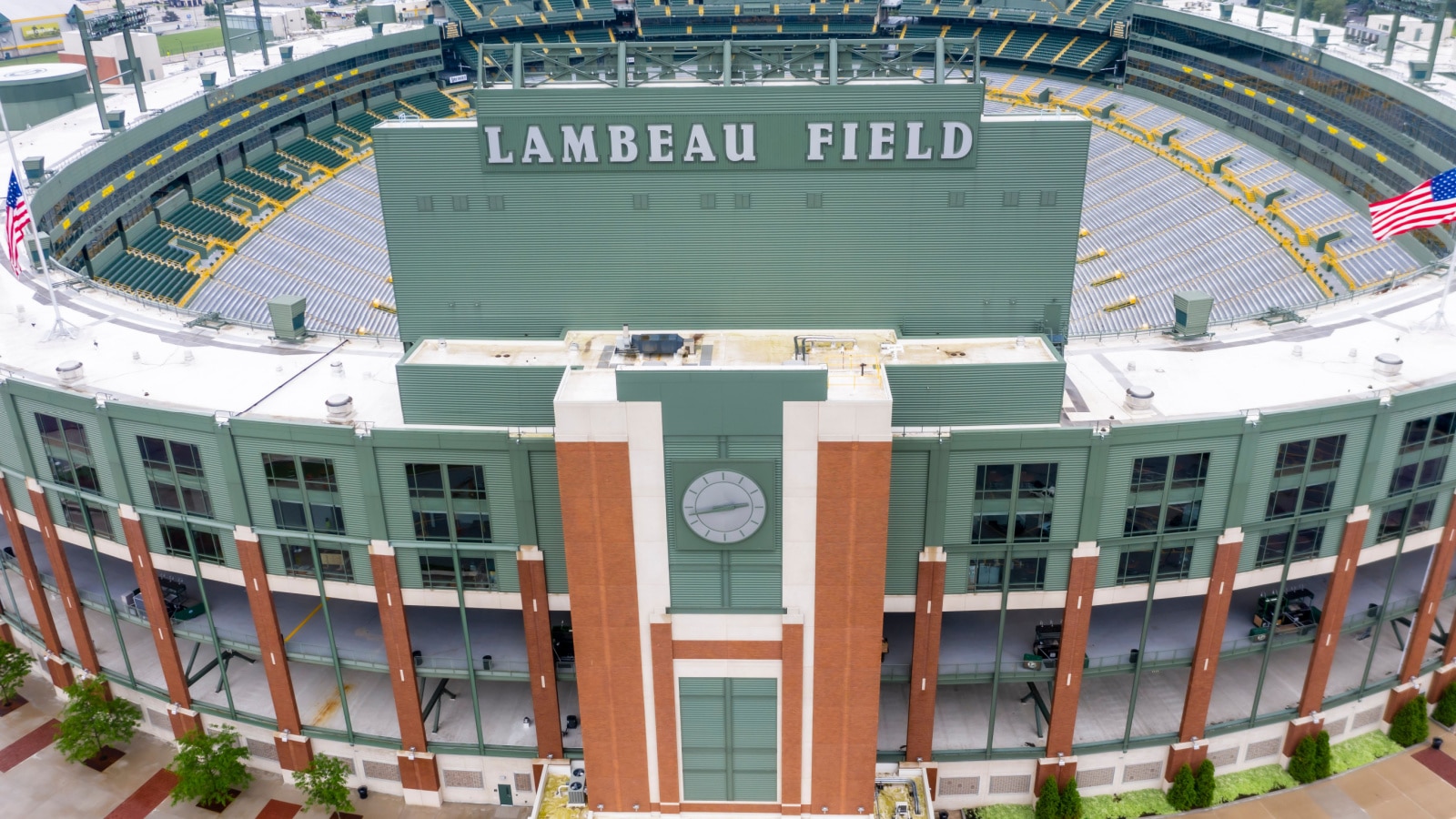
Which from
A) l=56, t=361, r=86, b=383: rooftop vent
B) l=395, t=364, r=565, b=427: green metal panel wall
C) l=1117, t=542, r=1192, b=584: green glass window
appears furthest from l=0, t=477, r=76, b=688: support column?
l=1117, t=542, r=1192, b=584: green glass window

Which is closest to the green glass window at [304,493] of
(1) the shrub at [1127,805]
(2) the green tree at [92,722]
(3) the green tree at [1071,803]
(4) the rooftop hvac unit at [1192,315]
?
(2) the green tree at [92,722]

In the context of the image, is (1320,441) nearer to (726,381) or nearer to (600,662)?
(726,381)

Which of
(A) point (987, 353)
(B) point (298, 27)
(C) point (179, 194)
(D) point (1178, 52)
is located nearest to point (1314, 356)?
(A) point (987, 353)

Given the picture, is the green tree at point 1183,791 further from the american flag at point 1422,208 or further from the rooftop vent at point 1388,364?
the american flag at point 1422,208

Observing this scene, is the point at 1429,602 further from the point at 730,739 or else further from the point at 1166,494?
the point at 730,739

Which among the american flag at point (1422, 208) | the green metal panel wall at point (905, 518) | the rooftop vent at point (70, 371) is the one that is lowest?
the green metal panel wall at point (905, 518)

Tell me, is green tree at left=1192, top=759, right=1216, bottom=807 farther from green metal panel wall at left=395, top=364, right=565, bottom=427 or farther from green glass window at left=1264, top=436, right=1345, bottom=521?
green metal panel wall at left=395, top=364, right=565, bottom=427

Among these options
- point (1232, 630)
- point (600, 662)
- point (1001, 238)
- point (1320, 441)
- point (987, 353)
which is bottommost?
point (1232, 630)
